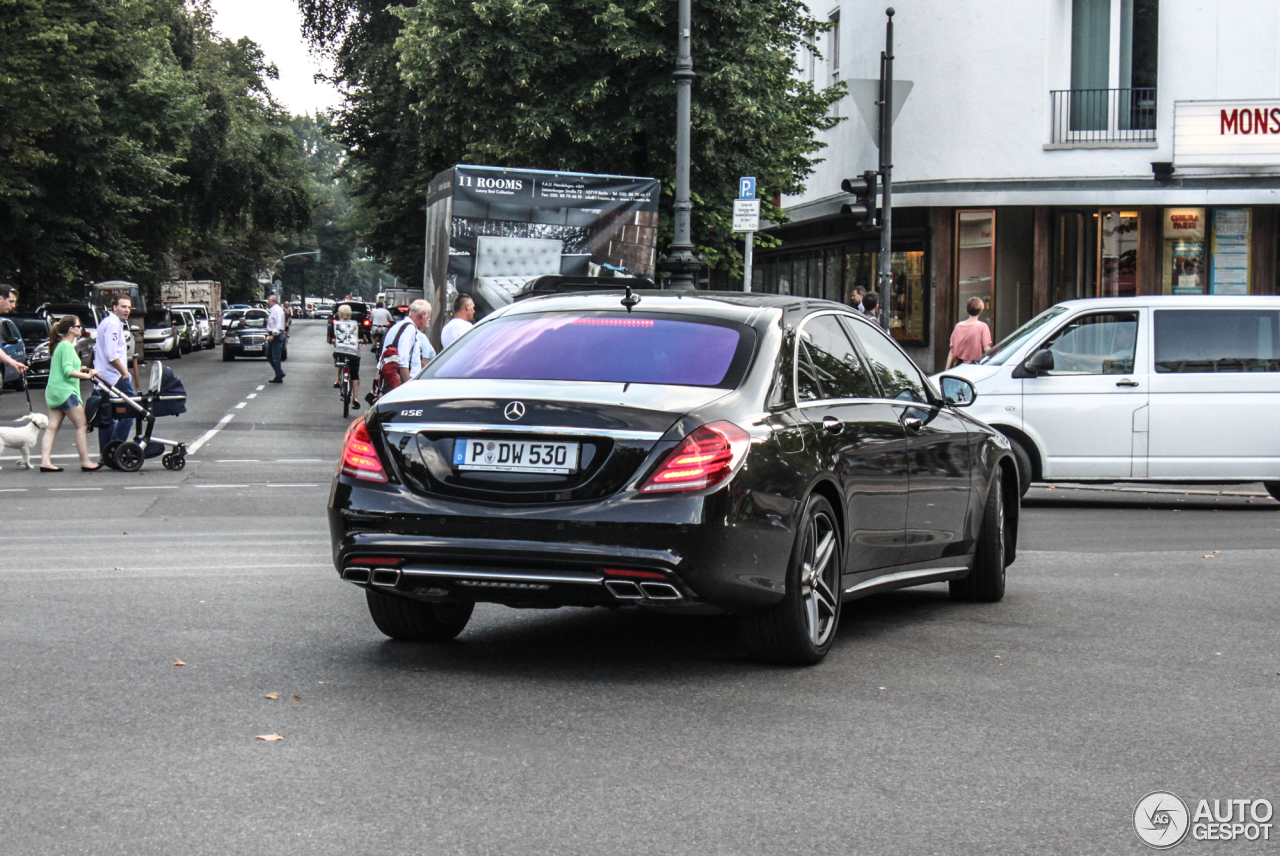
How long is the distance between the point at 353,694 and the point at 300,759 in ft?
3.18

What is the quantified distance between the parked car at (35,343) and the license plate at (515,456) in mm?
32133

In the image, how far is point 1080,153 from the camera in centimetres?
2734

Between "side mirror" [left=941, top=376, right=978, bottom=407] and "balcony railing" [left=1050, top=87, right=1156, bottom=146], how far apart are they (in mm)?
19665

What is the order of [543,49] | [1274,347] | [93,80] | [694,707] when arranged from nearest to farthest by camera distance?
[694,707] → [1274,347] → [543,49] → [93,80]

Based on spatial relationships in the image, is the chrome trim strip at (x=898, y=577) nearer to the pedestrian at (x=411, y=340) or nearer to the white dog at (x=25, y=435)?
the pedestrian at (x=411, y=340)

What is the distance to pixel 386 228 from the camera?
45844 millimetres

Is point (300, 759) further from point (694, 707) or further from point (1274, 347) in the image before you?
point (1274, 347)

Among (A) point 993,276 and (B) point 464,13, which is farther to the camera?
(A) point 993,276

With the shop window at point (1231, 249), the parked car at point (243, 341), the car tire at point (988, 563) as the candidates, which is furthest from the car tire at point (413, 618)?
the parked car at point (243, 341)

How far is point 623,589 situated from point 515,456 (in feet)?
2.09

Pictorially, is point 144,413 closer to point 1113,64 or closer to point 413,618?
point 413,618

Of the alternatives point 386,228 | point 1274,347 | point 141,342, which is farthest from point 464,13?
point 141,342

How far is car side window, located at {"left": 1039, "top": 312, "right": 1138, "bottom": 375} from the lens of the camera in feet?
47.0

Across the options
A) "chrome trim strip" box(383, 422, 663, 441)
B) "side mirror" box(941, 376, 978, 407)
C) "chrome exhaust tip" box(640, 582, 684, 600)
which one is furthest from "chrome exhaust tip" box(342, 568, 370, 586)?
"side mirror" box(941, 376, 978, 407)
